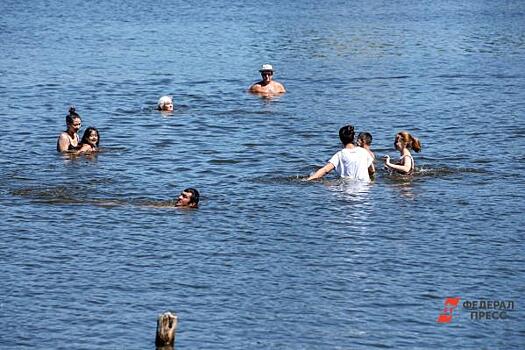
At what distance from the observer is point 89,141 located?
26609mm

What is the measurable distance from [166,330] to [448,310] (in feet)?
13.2

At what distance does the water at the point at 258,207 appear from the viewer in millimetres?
16312

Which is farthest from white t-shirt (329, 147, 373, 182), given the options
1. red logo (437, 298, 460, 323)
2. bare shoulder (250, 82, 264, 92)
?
bare shoulder (250, 82, 264, 92)

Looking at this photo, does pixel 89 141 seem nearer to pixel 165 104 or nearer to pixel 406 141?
pixel 165 104

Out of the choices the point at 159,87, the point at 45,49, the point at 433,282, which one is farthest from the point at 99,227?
the point at 45,49

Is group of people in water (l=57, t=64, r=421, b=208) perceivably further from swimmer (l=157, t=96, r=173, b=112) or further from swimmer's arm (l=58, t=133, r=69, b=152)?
swimmer (l=157, t=96, r=173, b=112)

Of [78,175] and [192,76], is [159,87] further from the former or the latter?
[78,175]

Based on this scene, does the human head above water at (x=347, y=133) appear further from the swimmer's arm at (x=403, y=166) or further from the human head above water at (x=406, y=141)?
the human head above water at (x=406, y=141)

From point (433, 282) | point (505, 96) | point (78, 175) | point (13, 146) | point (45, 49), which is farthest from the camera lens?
point (45, 49)

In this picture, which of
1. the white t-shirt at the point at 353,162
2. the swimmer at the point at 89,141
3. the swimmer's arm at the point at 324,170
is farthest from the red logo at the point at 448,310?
the swimmer at the point at 89,141

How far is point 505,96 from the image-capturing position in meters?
35.3

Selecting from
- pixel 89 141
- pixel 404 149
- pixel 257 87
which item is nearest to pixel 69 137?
pixel 89 141

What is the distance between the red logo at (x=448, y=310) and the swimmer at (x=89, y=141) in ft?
37.9

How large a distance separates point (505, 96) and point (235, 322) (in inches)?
820
